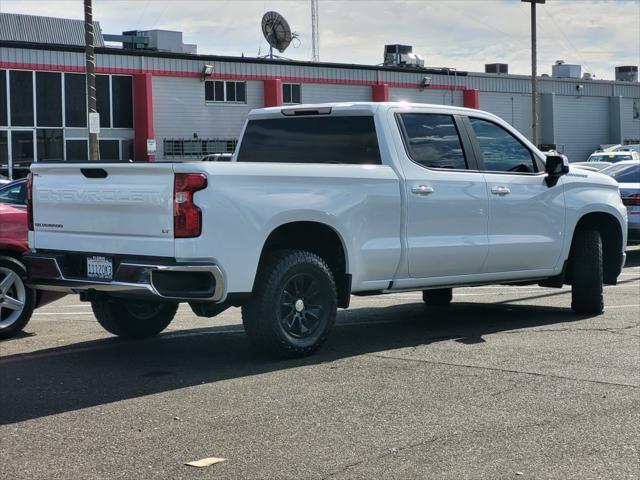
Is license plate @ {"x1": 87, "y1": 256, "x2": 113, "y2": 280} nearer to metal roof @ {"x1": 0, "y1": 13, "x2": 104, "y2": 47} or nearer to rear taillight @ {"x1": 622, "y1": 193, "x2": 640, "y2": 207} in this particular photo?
rear taillight @ {"x1": 622, "y1": 193, "x2": 640, "y2": 207}

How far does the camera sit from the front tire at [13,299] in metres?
9.03

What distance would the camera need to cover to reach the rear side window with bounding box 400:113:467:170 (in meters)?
8.90

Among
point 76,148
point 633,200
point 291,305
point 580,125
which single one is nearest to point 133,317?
point 291,305

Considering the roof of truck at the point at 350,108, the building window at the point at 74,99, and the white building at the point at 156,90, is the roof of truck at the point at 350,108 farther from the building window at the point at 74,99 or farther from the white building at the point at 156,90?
the building window at the point at 74,99

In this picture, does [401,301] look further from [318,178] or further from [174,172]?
[174,172]

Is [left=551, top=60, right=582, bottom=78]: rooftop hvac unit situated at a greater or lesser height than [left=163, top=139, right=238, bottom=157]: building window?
greater

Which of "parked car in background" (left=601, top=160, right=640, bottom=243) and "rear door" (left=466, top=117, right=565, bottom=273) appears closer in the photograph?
"rear door" (left=466, top=117, right=565, bottom=273)

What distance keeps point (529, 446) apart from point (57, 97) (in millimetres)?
37107

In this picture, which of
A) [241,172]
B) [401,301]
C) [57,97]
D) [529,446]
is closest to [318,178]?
[241,172]

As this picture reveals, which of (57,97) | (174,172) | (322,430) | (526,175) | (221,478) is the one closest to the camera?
(221,478)

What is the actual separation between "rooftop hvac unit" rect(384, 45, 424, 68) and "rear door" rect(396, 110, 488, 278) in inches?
1750

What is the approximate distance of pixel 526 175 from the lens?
32.0 feet

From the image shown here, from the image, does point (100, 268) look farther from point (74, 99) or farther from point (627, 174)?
point (74, 99)

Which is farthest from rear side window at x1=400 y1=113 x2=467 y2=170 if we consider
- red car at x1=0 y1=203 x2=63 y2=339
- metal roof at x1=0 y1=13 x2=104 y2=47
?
metal roof at x1=0 y1=13 x2=104 y2=47
